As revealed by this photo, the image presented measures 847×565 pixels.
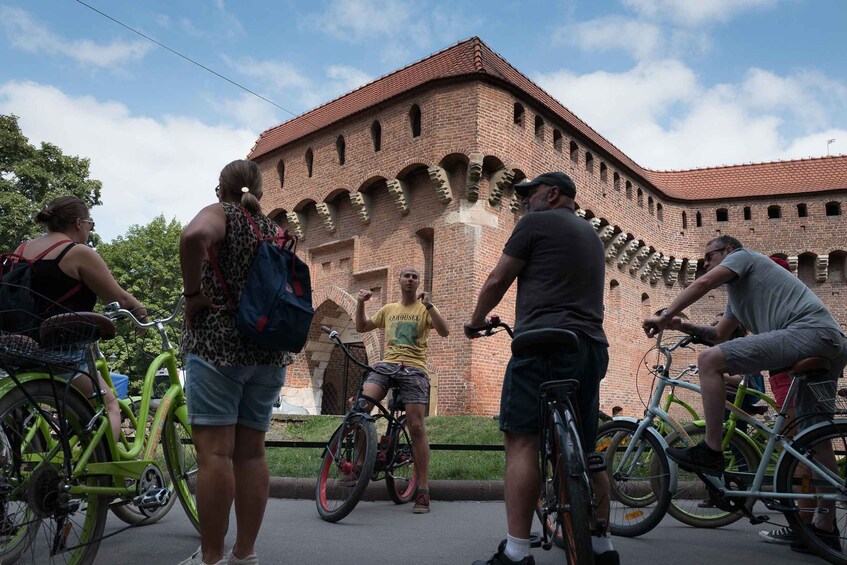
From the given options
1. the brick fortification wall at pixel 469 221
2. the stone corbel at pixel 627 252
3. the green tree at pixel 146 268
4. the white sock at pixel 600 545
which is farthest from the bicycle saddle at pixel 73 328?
the green tree at pixel 146 268

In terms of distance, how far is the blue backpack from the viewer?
296 cm

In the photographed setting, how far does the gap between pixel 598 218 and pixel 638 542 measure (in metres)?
18.2

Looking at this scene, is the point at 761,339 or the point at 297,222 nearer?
the point at 761,339

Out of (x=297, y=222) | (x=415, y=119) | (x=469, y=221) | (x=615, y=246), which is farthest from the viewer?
(x=615, y=246)

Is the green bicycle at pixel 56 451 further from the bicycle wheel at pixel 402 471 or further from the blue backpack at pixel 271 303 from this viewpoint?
the bicycle wheel at pixel 402 471

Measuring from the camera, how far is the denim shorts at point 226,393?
2.98 metres

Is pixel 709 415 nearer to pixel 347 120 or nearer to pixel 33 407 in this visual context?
pixel 33 407

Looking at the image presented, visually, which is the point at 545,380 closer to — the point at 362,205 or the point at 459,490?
the point at 459,490

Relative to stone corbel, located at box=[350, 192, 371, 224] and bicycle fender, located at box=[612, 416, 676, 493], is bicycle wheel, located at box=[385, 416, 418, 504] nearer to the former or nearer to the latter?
bicycle fender, located at box=[612, 416, 676, 493]

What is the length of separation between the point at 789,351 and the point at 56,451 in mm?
3887

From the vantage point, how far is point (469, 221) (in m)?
17.6

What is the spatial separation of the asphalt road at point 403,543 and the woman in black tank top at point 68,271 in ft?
3.81

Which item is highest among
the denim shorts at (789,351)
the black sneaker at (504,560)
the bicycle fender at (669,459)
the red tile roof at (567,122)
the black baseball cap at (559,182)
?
the red tile roof at (567,122)

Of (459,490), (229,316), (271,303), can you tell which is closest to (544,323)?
(271,303)
